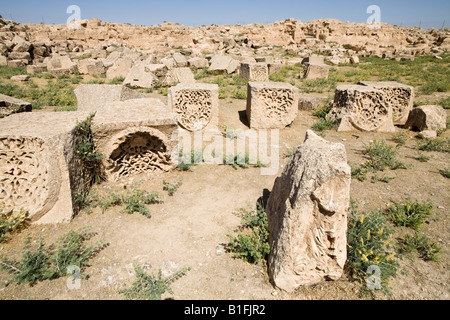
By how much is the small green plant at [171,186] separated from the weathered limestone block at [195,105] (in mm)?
2109

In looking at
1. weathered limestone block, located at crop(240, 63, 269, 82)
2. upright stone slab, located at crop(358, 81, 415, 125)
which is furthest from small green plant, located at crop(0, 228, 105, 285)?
weathered limestone block, located at crop(240, 63, 269, 82)

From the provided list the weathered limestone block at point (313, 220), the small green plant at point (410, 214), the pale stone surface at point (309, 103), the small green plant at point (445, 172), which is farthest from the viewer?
the pale stone surface at point (309, 103)

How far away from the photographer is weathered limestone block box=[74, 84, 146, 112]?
5.50 meters

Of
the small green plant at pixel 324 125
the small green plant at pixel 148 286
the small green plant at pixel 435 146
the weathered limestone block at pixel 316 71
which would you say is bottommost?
the small green plant at pixel 148 286

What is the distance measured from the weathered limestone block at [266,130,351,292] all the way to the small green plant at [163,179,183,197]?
6.30ft

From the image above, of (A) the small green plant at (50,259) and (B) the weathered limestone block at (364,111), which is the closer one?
(A) the small green plant at (50,259)

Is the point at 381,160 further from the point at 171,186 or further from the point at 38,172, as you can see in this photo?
the point at 38,172

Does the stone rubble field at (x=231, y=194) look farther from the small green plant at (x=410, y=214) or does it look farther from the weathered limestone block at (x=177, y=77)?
the weathered limestone block at (x=177, y=77)

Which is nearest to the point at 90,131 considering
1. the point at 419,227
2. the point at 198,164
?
the point at 198,164

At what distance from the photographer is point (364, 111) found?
614cm

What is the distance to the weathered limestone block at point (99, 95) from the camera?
18.0 feet

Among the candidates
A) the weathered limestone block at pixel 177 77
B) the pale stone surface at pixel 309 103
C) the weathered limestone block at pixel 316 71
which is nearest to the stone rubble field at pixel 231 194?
the pale stone surface at pixel 309 103

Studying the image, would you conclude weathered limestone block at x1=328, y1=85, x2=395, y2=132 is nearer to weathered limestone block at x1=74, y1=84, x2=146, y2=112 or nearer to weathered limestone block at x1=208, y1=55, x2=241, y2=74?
weathered limestone block at x1=74, y1=84, x2=146, y2=112
